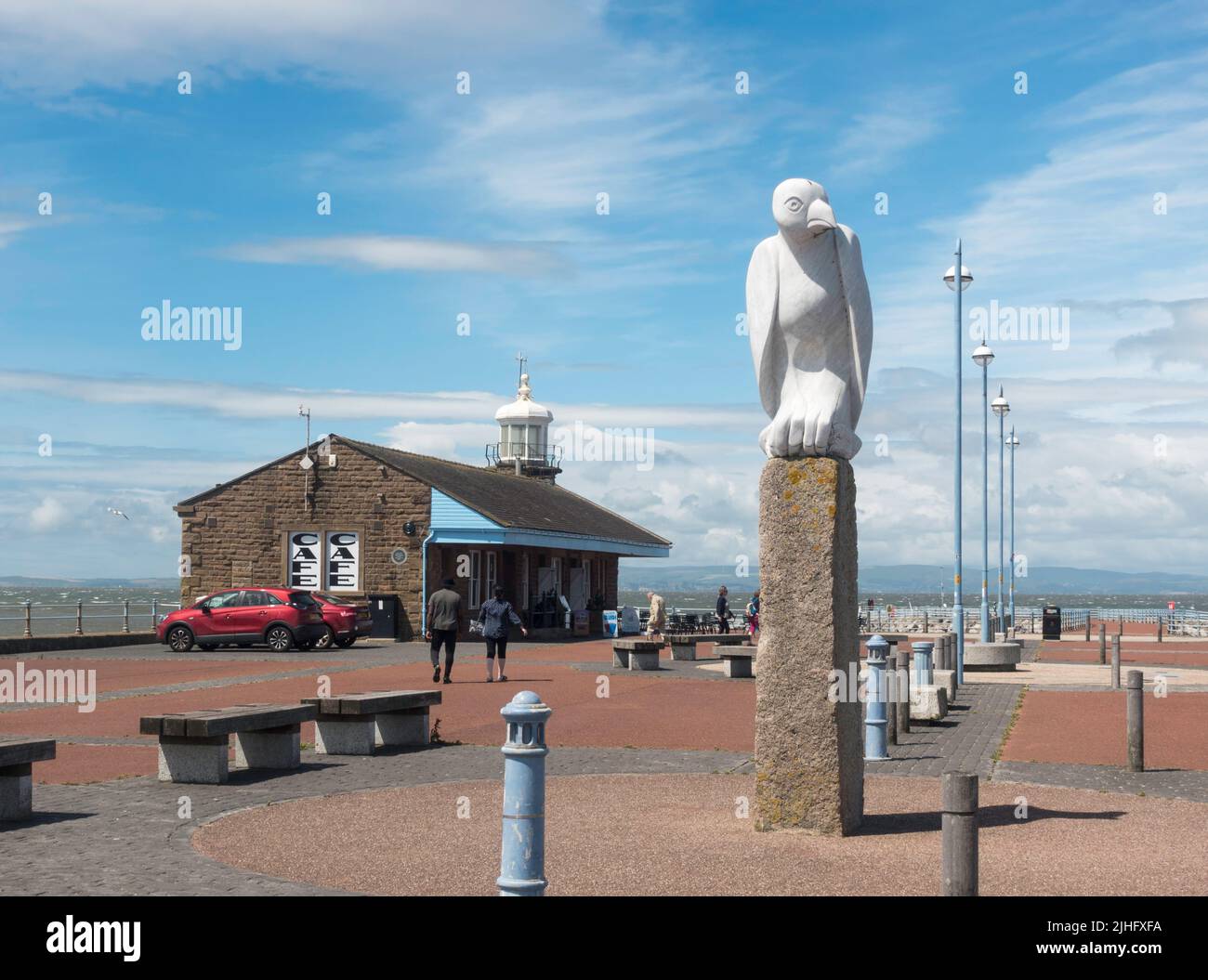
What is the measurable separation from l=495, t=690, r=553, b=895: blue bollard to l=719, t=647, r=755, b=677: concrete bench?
18371mm

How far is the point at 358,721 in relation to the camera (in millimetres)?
13523

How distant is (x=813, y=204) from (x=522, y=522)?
1121 inches

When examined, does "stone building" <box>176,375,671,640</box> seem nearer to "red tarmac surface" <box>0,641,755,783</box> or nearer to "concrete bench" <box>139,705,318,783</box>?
"red tarmac surface" <box>0,641,755,783</box>

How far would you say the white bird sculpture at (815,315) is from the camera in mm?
9656

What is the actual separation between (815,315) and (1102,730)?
8.82 m

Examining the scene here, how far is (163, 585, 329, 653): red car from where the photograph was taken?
3186 cm

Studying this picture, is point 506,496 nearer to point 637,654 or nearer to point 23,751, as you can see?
point 637,654

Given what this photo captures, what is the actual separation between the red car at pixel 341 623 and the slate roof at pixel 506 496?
444 centimetres

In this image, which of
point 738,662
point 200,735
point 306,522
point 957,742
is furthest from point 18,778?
point 306,522
